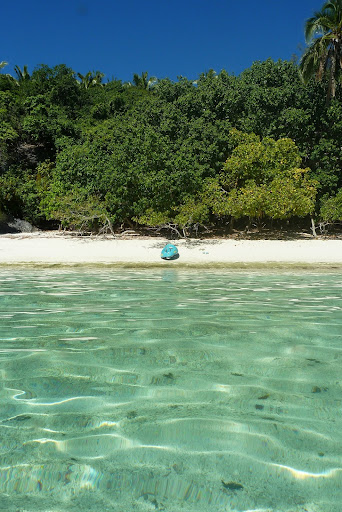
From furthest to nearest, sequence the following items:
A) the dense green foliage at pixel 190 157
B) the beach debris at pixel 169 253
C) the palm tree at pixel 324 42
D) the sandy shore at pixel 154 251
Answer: the palm tree at pixel 324 42 → the dense green foliage at pixel 190 157 → the beach debris at pixel 169 253 → the sandy shore at pixel 154 251

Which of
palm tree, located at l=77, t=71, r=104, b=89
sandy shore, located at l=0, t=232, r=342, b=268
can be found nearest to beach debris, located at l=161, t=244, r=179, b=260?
sandy shore, located at l=0, t=232, r=342, b=268

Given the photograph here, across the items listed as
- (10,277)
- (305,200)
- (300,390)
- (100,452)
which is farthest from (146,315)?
(305,200)

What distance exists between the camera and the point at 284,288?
968cm

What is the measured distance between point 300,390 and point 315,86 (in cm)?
2625

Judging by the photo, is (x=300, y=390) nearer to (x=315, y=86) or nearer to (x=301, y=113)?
(x=301, y=113)

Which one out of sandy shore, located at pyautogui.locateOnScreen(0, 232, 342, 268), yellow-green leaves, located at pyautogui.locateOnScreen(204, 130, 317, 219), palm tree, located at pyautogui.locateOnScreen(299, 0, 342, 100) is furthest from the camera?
palm tree, located at pyautogui.locateOnScreen(299, 0, 342, 100)

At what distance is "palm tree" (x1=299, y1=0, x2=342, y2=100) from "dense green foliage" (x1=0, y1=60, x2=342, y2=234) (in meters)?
1.59

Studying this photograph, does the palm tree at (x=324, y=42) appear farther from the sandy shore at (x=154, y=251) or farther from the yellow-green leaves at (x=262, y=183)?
the sandy shore at (x=154, y=251)

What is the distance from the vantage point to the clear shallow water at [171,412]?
213cm

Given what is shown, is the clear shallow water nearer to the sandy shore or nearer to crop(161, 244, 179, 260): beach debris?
the sandy shore

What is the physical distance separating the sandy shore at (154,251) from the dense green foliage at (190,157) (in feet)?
4.75

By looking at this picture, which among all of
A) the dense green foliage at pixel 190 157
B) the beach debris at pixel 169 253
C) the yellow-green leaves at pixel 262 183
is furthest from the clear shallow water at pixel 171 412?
the dense green foliage at pixel 190 157

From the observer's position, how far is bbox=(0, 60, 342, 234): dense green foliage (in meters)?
21.8

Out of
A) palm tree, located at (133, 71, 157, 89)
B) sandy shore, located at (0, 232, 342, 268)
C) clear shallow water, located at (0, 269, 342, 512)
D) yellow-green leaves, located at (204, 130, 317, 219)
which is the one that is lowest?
sandy shore, located at (0, 232, 342, 268)
